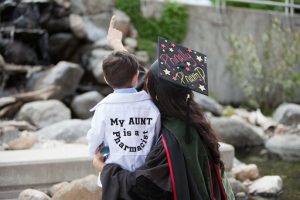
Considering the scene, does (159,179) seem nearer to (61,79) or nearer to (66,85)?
(61,79)

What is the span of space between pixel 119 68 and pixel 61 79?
296 inches

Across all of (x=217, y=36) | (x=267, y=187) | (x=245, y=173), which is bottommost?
(x=245, y=173)

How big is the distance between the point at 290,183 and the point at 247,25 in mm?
8942

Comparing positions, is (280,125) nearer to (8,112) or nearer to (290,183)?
(290,183)

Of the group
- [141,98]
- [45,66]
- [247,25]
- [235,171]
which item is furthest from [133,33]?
[141,98]

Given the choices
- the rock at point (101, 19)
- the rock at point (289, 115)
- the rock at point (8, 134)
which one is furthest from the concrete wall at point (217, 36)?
the rock at point (8, 134)

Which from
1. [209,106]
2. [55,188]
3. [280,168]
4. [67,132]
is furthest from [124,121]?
[209,106]

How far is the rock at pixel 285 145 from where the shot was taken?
8.34m

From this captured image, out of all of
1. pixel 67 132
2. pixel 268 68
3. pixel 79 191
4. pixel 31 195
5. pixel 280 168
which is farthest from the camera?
pixel 268 68

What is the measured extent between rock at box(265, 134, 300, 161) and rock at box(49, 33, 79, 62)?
5003 mm

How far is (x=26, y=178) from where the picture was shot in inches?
178

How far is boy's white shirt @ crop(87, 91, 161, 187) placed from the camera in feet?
7.88

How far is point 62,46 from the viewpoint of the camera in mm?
11445

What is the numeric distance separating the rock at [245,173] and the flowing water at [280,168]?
1.22ft
